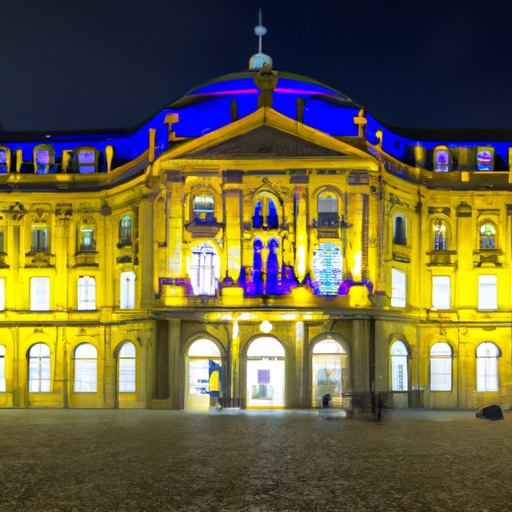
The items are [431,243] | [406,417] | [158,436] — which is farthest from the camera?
[431,243]

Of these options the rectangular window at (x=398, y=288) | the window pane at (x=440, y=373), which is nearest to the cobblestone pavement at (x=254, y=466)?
the rectangular window at (x=398, y=288)

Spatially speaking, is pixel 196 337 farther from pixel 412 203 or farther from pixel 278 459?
pixel 278 459

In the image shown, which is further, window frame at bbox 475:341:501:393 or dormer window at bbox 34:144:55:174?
dormer window at bbox 34:144:55:174

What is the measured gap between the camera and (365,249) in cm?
5081

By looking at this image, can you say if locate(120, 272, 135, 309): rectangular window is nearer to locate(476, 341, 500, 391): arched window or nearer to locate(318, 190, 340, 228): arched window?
locate(318, 190, 340, 228): arched window

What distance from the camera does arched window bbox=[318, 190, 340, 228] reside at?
50906mm

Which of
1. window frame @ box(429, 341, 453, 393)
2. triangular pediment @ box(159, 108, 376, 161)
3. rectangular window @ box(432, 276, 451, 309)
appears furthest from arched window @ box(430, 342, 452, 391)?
triangular pediment @ box(159, 108, 376, 161)

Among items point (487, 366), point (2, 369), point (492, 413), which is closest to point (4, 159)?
point (2, 369)

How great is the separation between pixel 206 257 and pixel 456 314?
17.1 metres

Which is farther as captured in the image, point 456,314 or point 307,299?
point 456,314

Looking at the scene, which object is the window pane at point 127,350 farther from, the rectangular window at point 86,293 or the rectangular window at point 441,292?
the rectangular window at point 441,292

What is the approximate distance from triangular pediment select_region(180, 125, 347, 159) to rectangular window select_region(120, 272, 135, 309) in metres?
9.40

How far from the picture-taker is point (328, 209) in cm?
5112

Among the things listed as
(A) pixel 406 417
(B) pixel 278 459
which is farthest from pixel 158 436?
(A) pixel 406 417
